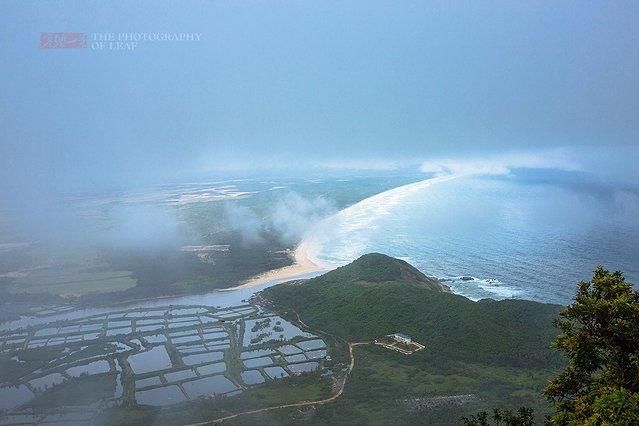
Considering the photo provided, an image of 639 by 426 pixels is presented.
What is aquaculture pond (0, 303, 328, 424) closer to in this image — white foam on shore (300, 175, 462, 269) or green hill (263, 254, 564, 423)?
green hill (263, 254, 564, 423)

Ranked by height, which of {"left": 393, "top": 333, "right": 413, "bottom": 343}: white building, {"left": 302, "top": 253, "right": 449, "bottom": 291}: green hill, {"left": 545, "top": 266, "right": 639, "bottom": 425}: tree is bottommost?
{"left": 393, "top": 333, "right": 413, "bottom": 343}: white building

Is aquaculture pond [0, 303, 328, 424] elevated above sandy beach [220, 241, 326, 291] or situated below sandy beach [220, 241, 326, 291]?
below

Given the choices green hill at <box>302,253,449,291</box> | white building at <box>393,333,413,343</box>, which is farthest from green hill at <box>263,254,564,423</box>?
white building at <box>393,333,413,343</box>

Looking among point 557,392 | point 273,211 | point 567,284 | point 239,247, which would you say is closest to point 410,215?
point 273,211

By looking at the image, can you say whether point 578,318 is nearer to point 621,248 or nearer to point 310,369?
point 310,369

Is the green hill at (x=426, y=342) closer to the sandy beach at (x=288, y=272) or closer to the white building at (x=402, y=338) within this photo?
the white building at (x=402, y=338)

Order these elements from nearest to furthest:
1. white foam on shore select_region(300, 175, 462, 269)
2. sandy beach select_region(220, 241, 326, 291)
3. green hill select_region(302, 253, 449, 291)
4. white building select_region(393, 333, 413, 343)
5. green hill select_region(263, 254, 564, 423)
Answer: green hill select_region(263, 254, 564, 423) < white building select_region(393, 333, 413, 343) < green hill select_region(302, 253, 449, 291) < sandy beach select_region(220, 241, 326, 291) < white foam on shore select_region(300, 175, 462, 269)

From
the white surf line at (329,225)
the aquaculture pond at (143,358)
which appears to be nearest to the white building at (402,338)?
the aquaculture pond at (143,358)
